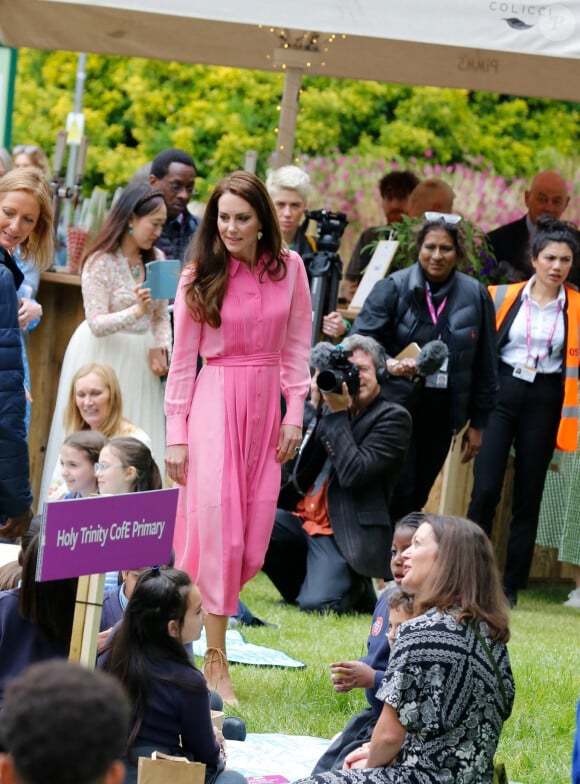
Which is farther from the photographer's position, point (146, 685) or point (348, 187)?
point (348, 187)

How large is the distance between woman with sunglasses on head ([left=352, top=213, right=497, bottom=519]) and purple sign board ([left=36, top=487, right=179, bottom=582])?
391 cm

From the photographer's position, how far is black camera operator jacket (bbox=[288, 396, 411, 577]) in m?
7.48

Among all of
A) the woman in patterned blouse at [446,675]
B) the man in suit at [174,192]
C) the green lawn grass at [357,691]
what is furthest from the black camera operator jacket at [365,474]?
the woman in patterned blouse at [446,675]

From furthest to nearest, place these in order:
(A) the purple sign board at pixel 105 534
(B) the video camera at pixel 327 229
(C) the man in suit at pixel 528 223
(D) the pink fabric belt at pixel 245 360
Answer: (C) the man in suit at pixel 528 223
(B) the video camera at pixel 327 229
(D) the pink fabric belt at pixel 245 360
(A) the purple sign board at pixel 105 534

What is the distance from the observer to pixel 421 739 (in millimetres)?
3975

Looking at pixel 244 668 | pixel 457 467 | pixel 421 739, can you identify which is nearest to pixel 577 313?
pixel 457 467

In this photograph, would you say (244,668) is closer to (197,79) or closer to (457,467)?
(457,467)

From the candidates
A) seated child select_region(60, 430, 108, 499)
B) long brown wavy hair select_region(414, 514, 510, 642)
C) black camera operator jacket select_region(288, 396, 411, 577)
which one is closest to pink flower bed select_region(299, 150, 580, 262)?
black camera operator jacket select_region(288, 396, 411, 577)

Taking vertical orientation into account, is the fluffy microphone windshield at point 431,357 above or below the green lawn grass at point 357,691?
above

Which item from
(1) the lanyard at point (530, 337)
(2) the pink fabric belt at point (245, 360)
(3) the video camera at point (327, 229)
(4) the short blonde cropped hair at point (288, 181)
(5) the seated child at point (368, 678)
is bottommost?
(5) the seated child at point (368, 678)

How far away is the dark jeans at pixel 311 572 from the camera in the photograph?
7637 millimetres

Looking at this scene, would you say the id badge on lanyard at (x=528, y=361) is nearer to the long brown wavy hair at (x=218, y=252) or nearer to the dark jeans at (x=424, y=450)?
the dark jeans at (x=424, y=450)

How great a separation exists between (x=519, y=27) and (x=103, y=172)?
15.7 metres

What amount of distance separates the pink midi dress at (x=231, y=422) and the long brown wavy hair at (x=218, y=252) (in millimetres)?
36
